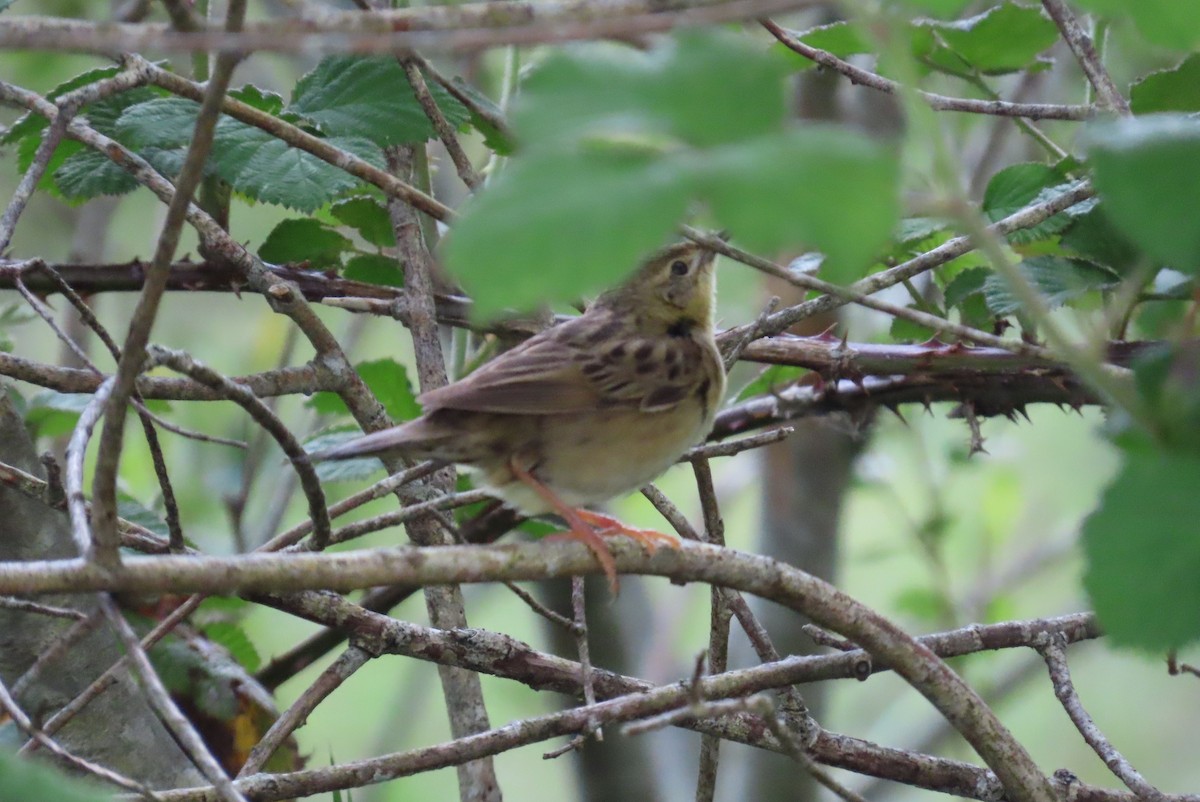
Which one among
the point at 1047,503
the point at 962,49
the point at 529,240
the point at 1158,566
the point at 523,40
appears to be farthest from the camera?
the point at 1047,503

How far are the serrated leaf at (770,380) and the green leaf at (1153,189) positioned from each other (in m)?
2.60

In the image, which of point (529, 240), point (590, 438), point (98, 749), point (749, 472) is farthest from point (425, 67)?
point (749, 472)

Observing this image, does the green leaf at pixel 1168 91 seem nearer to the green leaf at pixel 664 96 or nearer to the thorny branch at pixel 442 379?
the thorny branch at pixel 442 379

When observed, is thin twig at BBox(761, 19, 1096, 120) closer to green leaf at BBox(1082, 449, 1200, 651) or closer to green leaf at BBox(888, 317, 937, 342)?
green leaf at BBox(888, 317, 937, 342)

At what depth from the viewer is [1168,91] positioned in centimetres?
287

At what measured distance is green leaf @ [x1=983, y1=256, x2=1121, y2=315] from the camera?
9.35 feet

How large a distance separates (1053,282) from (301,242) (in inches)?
80.2

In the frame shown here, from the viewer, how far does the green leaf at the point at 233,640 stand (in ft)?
11.9

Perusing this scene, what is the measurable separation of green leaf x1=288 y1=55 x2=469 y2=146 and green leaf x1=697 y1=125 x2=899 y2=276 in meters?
2.21

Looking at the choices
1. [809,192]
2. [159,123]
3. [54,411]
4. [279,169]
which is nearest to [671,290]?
[279,169]

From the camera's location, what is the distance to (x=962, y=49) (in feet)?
10.4

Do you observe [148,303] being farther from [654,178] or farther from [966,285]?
[966,285]

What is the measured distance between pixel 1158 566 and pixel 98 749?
250 cm

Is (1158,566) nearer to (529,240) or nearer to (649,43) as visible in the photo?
(529,240)
